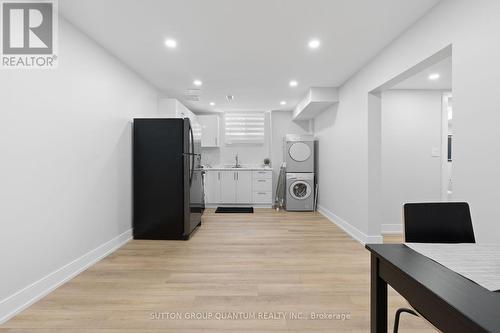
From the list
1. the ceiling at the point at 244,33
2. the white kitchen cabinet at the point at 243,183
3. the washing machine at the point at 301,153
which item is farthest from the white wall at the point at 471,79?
the white kitchen cabinet at the point at 243,183

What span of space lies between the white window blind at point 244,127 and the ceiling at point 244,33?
263cm

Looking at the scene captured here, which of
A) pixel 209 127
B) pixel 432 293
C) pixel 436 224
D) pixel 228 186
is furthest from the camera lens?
pixel 209 127

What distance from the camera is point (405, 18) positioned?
7.56 feet

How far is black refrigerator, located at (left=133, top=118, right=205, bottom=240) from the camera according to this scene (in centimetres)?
354

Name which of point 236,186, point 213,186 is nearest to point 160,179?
point 213,186

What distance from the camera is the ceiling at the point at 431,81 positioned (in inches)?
125

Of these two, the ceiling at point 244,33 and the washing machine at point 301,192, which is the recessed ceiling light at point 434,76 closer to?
the ceiling at point 244,33

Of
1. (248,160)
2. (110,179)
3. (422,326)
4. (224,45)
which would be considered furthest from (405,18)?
(248,160)

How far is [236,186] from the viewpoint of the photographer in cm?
619

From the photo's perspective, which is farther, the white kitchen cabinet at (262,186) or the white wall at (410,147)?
the white kitchen cabinet at (262,186)

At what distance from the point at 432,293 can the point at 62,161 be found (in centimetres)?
280

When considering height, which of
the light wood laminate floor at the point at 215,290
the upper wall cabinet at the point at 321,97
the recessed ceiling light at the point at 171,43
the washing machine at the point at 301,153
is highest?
the recessed ceiling light at the point at 171,43

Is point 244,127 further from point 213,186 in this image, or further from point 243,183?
point 213,186

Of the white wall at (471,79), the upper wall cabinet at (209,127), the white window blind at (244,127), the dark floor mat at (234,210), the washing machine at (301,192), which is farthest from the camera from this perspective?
the white window blind at (244,127)
